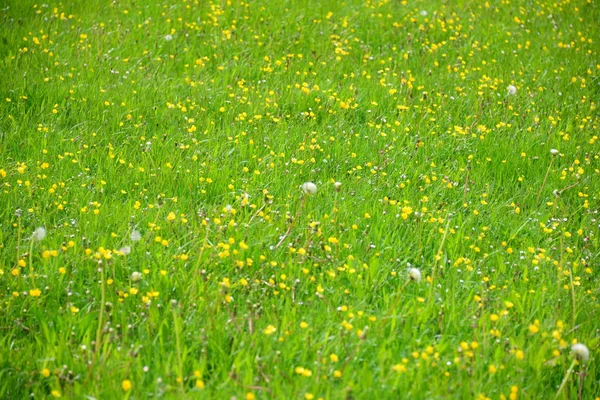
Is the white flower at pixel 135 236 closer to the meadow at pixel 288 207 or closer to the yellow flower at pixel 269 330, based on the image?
the meadow at pixel 288 207

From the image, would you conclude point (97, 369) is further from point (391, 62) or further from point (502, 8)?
point (502, 8)

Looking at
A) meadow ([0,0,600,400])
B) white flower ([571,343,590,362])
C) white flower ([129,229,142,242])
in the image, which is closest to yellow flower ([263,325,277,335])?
meadow ([0,0,600,400])

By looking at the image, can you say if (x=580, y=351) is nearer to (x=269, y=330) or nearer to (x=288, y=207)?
(x=269, y=330)

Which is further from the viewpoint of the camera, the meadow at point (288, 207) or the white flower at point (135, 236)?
the white flower at point (135, 236)

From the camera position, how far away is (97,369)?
9.20 ft

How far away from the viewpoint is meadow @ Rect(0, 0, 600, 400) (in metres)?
2.97

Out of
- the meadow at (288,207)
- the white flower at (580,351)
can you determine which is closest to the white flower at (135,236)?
the meadow at (288,207)

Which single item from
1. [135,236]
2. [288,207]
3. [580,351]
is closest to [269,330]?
[135,236]

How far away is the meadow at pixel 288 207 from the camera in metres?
2.97

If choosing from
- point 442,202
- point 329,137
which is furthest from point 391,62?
point 442,202

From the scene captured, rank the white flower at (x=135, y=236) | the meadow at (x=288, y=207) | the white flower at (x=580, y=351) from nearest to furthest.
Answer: the white flower at (x=580, y=351) < the meadow at (x=288, y=207) < the white flower at (x=135, y=236)

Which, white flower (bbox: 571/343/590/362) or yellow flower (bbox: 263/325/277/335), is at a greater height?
white flower (bbox: 571/343/590/362)

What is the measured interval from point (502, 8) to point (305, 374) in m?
7.44

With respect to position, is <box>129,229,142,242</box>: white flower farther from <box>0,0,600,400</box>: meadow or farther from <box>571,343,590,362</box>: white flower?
<box>571,343,590,362</box>: white flower
